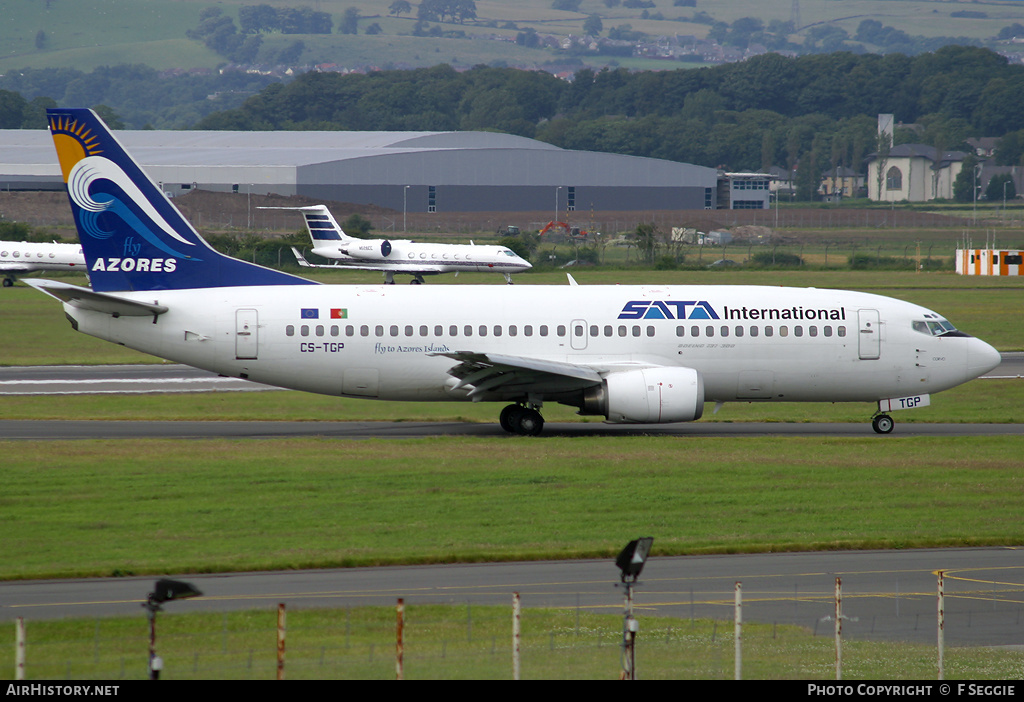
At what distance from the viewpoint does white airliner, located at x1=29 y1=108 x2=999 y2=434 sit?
32969 mm

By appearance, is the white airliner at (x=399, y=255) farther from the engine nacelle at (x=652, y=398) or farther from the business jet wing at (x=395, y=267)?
the engine nacelle at (x=652, y=398)

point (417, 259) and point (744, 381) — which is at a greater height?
point (417, 259)

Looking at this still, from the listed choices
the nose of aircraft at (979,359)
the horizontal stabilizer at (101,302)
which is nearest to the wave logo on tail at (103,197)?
the horizontal stabilizer at (101,302)

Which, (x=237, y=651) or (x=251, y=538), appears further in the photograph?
(x=251, y=538)

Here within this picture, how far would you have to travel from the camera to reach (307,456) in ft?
96.6

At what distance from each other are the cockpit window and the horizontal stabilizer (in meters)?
20.5

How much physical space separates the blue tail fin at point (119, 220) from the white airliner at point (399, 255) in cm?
6311

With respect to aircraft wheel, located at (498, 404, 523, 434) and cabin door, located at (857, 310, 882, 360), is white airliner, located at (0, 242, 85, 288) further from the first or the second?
cabin door, located at (857, 310, 882, 360)

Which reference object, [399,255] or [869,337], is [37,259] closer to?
[399,255]

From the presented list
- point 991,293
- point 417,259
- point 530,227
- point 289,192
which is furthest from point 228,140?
point 991,293

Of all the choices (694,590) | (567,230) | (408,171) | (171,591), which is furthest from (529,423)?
(408,171)

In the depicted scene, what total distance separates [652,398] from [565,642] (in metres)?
17.1

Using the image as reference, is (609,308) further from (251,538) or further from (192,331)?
(251,538)

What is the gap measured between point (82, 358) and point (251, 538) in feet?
113
